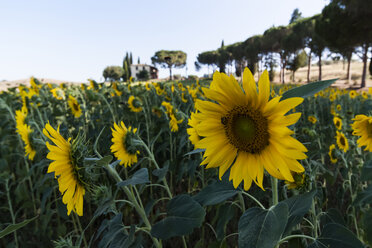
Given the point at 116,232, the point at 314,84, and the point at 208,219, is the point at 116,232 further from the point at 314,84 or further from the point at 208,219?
the point at 208,219

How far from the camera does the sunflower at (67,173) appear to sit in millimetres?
676

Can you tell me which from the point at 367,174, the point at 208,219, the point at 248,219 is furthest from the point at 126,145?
the point at 367,174

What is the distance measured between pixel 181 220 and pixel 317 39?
22.3m

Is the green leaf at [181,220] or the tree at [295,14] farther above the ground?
the tree at [295,14]

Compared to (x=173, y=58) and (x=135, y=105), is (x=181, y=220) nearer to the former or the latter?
(x=135, y=105)

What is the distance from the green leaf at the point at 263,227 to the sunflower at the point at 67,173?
1.44 ft

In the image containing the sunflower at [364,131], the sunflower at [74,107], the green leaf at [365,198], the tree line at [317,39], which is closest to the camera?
the green leaf at [365,198]

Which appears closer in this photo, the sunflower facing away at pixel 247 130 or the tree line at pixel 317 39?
the sunflower facing away at pixel 247 130

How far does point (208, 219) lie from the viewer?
1777mm

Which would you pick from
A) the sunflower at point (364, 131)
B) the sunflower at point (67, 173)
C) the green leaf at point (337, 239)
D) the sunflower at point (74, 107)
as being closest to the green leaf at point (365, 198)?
the green leaf at point (337, 239)

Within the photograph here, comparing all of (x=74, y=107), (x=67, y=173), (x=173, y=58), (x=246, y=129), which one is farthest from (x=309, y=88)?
(x=173, y=58)

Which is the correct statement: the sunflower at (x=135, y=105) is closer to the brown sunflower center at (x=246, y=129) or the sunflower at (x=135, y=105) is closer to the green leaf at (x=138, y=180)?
the green leaf at (x=138, y=180)

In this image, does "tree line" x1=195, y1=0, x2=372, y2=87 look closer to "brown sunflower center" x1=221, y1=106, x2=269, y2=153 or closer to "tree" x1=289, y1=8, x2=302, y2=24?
"brown sunflower center" x1=221, y1=106, x2=269, y2=153

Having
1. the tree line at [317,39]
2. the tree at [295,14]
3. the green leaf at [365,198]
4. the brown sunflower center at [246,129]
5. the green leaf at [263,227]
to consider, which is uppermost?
the tree at [295,14]
